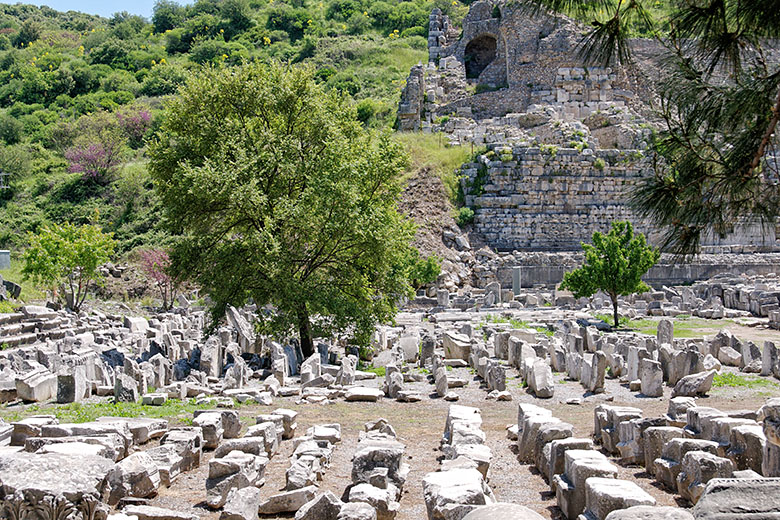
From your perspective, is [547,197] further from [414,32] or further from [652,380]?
[414,32]

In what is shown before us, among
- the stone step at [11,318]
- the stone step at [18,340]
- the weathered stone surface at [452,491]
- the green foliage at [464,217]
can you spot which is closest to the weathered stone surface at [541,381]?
the weathered stone surface at [452,491]

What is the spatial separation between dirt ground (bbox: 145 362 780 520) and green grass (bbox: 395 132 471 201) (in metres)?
21.8

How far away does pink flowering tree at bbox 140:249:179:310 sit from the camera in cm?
2966

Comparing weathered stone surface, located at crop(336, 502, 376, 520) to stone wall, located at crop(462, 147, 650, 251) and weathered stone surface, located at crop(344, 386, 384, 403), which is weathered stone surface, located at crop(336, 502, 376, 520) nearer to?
weathered stone surface, located at crop(344, 386, 384, 403)

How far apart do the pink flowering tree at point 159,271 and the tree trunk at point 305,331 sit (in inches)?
542

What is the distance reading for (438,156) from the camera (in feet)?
120

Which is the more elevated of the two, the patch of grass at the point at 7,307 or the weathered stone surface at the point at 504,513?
the weathered stone surface at the point at 504,513

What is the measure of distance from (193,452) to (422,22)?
220ft

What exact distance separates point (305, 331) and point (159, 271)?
15.8 metres

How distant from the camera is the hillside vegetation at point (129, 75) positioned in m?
40.9

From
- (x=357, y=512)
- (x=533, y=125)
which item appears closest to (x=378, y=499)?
(x=357, y=512)

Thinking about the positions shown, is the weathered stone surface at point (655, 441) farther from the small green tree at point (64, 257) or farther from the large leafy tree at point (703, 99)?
the small green tree at point (64, 257)

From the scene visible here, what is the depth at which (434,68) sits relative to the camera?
45000mm

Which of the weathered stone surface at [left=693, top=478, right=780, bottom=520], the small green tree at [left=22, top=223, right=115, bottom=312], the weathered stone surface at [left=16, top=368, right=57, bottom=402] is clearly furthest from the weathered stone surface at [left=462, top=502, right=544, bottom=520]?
the small green tree at [left=22, top=223, right=115, bottom=312]
